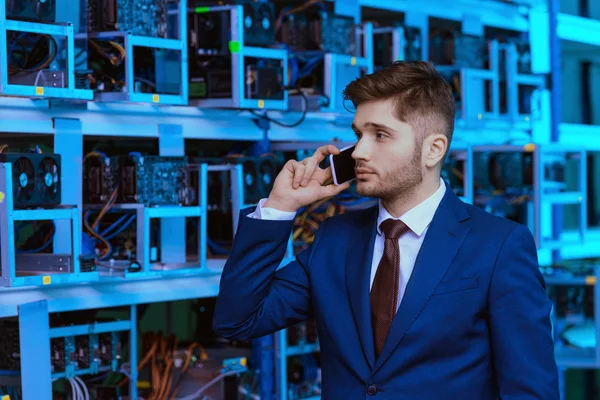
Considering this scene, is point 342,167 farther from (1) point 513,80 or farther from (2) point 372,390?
(1) point 513,80

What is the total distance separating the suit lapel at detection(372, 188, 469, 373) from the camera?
2225mm

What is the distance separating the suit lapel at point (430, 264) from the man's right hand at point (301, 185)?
0.29 meters

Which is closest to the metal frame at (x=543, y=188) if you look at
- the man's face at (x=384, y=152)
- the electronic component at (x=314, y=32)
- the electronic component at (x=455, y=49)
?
the electronic component at (x=455, y=49)

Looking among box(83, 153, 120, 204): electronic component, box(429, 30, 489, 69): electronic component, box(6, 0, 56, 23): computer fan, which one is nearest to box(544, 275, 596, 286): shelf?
box(429, 30, 489, 69): electronic component

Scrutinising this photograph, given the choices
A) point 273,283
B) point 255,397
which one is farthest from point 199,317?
point 273,283

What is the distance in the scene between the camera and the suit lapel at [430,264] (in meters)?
2.22

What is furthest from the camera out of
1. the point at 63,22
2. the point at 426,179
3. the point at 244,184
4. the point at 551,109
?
the point at 551,109

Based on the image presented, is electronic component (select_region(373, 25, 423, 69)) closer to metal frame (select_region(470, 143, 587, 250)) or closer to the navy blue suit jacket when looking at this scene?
metal frame (select_region(470, 143, 587, 250))

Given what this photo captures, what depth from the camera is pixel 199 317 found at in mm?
5289

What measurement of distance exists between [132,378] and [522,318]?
95.1 inches

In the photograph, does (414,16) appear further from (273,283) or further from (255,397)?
(273,283)

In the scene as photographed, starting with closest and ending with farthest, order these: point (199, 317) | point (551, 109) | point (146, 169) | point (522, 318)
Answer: point (522, 318) → point (146, 169) → point (199, 317) → point (551, 109)

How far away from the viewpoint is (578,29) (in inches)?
276

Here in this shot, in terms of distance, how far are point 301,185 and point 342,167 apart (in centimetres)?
12
